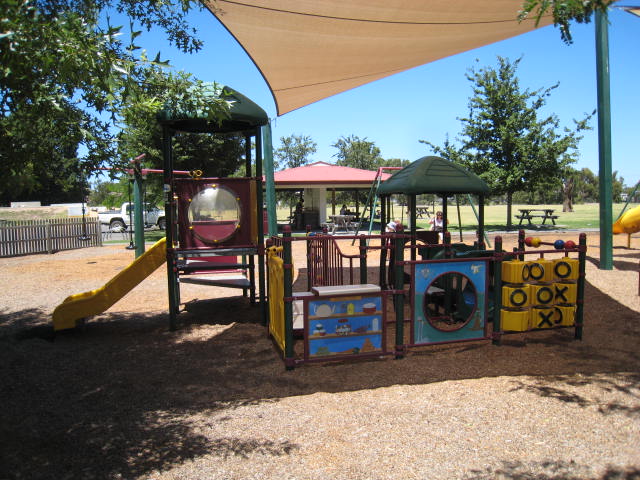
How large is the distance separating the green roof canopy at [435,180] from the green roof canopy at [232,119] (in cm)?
228

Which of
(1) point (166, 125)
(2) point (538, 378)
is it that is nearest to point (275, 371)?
(2) point (538, 378)

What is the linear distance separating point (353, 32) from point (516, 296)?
16.0 ft

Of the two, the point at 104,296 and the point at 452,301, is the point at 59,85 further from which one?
the point at 452,301

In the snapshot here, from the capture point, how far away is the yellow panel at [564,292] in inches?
227

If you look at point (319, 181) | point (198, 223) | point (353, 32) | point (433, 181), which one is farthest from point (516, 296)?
point (319, 181)

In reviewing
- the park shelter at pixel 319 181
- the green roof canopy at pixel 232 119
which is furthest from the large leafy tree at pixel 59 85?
the park shelter at pixel 319 181

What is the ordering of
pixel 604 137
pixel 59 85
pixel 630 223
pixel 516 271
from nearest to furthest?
1. pixel 59 85
2. pixel 516 271
3. pixel 604 137
4. pixel 630 223

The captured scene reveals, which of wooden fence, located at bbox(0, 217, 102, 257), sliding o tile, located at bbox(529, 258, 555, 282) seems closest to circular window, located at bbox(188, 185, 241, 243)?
sliding o tile, located at bbox(529, 258, 555, 282)

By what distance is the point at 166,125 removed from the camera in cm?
663

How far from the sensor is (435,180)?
722 cm

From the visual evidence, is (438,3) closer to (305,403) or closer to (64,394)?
(305,403)

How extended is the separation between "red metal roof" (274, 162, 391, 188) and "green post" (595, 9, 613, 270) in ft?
51.2

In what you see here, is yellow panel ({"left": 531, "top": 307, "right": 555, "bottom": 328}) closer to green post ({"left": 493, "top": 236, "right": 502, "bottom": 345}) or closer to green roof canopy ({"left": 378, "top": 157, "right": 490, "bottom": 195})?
green post ({"left": 493, "top": 236, "right": 502, "bottom": 345})

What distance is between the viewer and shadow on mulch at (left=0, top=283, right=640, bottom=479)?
3.33 metres
